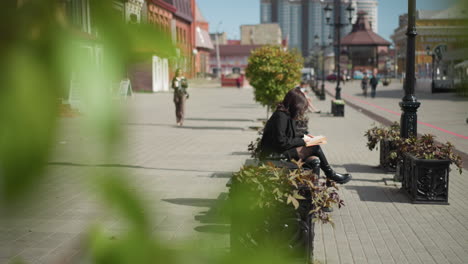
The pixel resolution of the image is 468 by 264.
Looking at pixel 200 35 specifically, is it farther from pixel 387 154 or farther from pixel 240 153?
pixel 240 153

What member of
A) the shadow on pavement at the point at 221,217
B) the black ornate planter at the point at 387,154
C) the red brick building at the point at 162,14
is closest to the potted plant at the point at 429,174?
the black ornate planter at the point at 387,154

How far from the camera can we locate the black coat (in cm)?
754

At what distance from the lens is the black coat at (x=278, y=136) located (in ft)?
24.7

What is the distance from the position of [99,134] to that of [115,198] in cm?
8

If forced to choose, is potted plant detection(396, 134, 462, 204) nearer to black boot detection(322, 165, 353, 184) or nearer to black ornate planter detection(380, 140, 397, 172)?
black boot detection(322, 165, 353, 184)

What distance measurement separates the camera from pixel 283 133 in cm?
761

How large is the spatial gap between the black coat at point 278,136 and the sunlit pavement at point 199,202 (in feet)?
3.30

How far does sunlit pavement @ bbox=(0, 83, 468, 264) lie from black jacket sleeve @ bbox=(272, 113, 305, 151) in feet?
3.39

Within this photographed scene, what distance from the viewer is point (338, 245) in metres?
5.85

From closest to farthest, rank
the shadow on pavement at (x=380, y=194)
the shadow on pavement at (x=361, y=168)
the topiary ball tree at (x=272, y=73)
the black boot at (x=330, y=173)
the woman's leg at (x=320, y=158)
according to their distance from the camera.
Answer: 1. the shadow on pavement at (x=380, y=194)
2. the woman's leg at (x=320, y=158)
3. the black boot at (x=330, y=173)
4. the shadow on pavement at (x=361, y=168)
5. the topiary ball tree at (x=272, y=73)

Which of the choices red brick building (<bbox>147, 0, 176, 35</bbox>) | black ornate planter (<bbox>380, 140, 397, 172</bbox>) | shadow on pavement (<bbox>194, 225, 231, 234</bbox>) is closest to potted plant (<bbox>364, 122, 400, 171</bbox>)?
black ornate planter (<bbox>380, 140, 397, 172</bbox>)

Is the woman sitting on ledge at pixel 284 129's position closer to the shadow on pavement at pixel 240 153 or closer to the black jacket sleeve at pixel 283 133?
the black jacket sleeve at pixel 283 133

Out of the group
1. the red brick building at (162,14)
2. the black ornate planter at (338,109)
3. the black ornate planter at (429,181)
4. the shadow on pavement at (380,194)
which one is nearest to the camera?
the red brick building at (162,14)

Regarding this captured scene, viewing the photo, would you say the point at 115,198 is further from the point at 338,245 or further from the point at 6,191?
the point at 338,245
